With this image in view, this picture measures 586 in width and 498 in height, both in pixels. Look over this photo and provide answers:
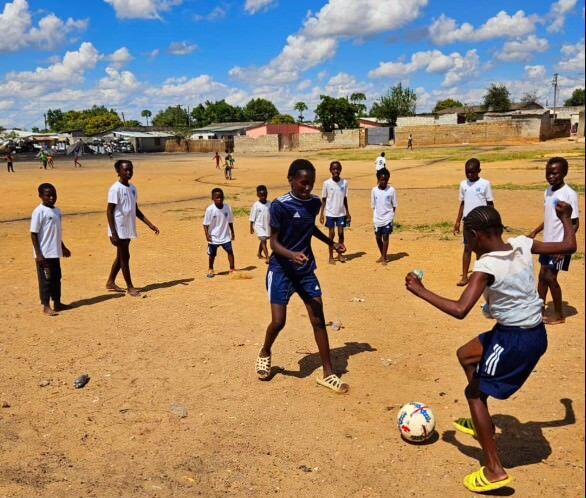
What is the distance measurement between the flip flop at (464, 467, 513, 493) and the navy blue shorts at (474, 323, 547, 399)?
20.5 inches

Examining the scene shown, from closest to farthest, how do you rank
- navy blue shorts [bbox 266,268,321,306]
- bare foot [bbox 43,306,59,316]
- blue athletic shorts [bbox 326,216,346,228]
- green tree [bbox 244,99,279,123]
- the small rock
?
1. the small rock
2. navy blue shorts [bbox 266,268,321,306]
3. bare foot [bbox 43,306,59,316]
4. blue athletic shorts [bbox 326,216,346,228]
5. green tree [bbox 244,99,279,123]

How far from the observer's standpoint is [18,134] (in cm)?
9388

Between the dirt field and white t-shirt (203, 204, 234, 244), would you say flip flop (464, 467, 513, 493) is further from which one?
white t-shirt (203, 204, 234, 244)

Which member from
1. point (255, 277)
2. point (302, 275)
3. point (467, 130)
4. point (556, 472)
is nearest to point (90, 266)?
point (255, 277)

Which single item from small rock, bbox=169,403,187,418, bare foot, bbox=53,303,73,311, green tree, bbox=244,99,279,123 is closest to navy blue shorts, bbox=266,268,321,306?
small rock, bbox=169,403,187,418

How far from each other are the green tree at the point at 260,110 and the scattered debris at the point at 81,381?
120 metres

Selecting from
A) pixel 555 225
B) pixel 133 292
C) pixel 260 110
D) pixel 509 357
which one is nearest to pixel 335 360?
pixel 509 357

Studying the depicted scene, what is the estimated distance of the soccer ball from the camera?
3.95 m

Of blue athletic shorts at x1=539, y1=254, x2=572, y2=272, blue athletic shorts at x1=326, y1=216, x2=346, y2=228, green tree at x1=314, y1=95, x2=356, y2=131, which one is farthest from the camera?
green tree at x1=314, y1=95, x2=356, y2=131

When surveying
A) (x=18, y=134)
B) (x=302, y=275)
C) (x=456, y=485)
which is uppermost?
(x=18, y=134)

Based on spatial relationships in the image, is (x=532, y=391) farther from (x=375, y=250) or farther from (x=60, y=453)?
(x=375, y=250)

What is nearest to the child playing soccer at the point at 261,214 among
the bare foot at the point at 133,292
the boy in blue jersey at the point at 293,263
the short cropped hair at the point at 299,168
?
the bare foot at the point at 133,292

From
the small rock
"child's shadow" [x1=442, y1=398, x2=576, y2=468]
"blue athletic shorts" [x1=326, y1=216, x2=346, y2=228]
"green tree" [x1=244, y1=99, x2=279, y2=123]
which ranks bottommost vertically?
"child's shadow" [x1=442, y1=398, x2=576, y2=468]

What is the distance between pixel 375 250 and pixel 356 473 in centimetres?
750
